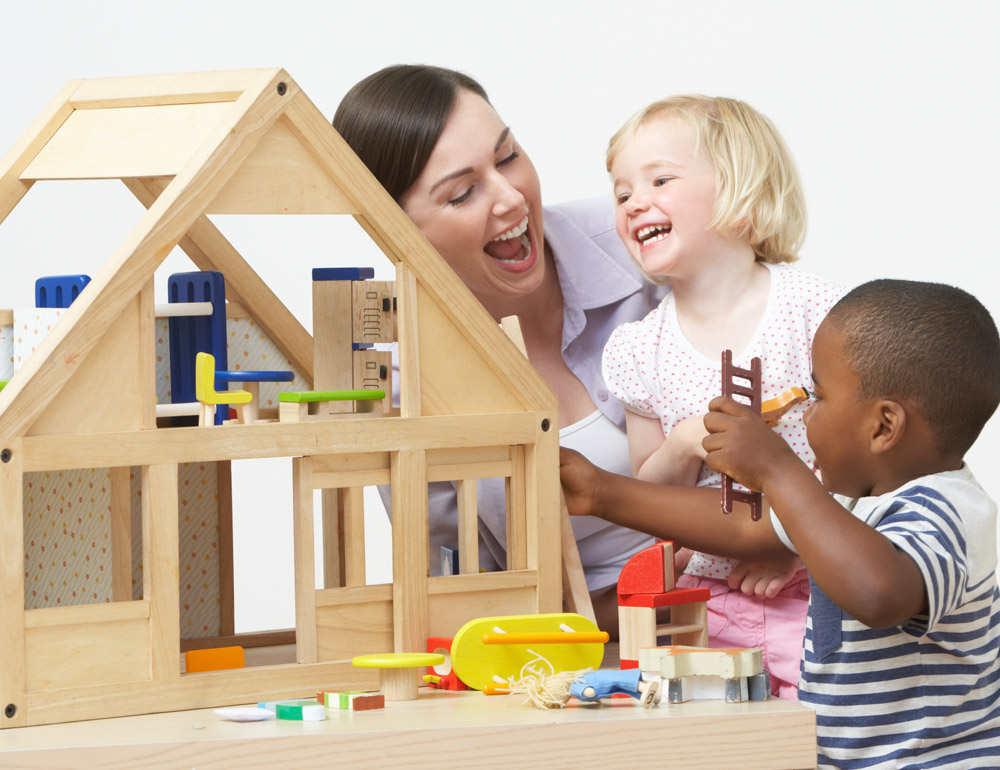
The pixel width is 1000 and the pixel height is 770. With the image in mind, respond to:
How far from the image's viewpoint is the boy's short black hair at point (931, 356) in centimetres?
118

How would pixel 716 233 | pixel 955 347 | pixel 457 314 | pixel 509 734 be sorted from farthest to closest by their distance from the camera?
pixel 716 233
pixel 457 314
pixel 955 347
pixel 509 734

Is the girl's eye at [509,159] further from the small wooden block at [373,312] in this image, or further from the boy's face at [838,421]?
the boy's face at [838,421]

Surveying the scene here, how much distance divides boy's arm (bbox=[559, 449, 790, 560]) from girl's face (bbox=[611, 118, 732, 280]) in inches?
11.8

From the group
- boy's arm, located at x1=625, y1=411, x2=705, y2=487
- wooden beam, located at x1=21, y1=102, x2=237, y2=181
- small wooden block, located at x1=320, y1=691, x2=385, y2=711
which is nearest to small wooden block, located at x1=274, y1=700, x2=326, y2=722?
small wooden block, located at x1=320, y1=691, x2=385, y2=711

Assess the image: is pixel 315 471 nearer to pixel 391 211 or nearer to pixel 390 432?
pixel 390 432

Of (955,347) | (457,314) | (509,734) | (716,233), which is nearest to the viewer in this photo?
(509,734)

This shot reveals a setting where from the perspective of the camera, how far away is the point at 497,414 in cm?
132

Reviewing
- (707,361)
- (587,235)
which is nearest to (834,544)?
(707,361)

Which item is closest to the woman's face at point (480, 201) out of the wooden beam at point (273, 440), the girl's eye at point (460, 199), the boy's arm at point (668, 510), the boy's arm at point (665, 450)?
the girl's eye at point (460, 199)

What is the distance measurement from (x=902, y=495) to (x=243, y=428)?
589 millimetres

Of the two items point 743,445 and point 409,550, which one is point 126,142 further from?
point 743,445

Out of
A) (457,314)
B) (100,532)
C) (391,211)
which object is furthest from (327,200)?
(100,532)

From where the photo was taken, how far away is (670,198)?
5.32ft

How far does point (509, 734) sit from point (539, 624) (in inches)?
7.8
